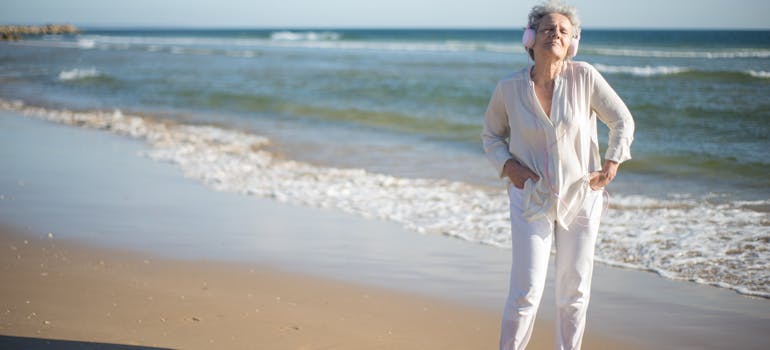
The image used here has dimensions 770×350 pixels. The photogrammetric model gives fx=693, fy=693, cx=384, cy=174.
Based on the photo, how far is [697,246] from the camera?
638cm

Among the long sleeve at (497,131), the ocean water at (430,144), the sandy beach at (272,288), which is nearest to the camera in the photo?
the long sleeve at (497,131)

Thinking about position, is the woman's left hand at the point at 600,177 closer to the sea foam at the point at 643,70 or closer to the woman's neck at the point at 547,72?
the woman's neck at the point at 547,72

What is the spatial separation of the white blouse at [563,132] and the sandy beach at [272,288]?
4.72ft

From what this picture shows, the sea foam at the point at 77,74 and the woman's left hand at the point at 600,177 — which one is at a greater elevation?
the sea foam at the point at 77,74

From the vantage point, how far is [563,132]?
311cm

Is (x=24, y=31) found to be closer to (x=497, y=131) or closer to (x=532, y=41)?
(x=497, y=131)

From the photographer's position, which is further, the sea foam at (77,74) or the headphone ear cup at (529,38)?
the sea foam at (77,74)

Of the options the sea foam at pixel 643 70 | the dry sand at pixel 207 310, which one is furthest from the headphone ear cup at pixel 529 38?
the sea foam at pixel 643 70

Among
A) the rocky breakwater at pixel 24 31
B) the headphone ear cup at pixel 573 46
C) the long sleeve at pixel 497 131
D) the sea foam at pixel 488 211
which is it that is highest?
the rocky breakwater at pixel 24 31

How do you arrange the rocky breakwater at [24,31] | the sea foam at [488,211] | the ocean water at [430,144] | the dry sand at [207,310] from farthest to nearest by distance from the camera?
the rocky breakwater at [24,31], the ocean water at [430,144], the sea foam at [488,211], the dry sand at [207,310]

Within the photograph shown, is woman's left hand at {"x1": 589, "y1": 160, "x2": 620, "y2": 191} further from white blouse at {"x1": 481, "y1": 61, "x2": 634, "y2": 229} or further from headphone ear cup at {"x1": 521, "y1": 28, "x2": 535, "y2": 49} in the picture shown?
headphone ear cup at {"x1": 521, "y1": 28, "x2": 535, "y2": 49}

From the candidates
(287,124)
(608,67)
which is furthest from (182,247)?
(608,67)

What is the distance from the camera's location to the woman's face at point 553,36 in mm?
3092

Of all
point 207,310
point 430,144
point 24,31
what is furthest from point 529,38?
point 24,31
